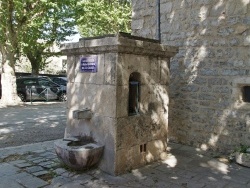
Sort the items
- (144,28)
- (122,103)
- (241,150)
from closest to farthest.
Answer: (122,103) → (241,150) → (144,28)

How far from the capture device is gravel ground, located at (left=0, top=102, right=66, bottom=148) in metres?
6.65

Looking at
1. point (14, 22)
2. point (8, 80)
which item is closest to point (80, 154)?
point (8, 80)

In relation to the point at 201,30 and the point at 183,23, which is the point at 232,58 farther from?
the point at 183,23

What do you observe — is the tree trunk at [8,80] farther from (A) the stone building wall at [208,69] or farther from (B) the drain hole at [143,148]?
(B) the drain hole at [143,148]

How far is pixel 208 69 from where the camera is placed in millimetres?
5484

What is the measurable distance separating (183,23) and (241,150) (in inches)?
107

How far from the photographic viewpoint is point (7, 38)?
12.5 m

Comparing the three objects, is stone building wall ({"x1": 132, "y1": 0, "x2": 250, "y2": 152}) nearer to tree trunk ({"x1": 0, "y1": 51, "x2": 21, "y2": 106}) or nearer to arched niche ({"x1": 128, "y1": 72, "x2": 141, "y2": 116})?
arched niche ({"x1": 128, "y1": 72, "x2": 141, "y2": 116})

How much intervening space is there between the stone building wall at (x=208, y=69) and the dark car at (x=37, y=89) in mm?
10400

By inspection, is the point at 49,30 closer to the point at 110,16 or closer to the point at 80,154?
the point at 110,16

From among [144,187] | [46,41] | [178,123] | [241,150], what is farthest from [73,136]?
[46,41]

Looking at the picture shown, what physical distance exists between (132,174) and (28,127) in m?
4.78

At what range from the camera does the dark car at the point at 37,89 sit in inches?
598

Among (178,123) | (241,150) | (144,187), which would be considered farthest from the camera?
(178,123)
